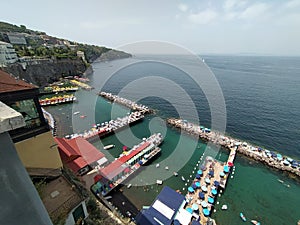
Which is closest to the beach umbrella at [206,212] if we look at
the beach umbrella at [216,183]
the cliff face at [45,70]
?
the beach umbrella at [216,183]

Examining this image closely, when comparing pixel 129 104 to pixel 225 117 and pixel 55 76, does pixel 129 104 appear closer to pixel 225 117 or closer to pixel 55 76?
pixel 225 117

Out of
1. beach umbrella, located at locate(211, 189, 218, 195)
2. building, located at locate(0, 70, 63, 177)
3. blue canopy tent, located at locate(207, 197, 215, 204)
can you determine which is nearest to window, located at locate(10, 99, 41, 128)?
building, located at locate(0, 70, 63, 177)

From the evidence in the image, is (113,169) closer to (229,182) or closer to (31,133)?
(31,133)

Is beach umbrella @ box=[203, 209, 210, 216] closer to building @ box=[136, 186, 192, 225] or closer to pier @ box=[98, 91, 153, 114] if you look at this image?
building @ box=[136, 186, 192, 225]

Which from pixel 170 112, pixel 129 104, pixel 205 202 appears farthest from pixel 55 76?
pixel 205 202

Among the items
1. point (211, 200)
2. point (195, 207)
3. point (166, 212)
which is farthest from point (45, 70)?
point (211, 200)

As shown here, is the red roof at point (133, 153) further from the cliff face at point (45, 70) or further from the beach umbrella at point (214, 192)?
the cliff face at point (45, 70)
